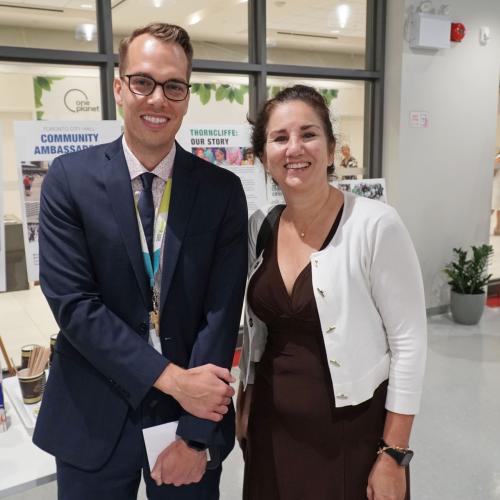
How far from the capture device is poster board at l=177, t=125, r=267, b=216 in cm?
339

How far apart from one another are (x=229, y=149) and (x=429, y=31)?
2189 millimetres

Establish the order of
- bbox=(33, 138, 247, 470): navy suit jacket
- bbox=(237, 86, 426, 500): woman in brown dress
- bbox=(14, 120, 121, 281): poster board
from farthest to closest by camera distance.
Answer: bbox=(14, 120, 121, 281): poster board, bbox=(237, 86, 426, 500): woman in brown dress, bbox=(33, 138, 247, 470): navy suit jacket

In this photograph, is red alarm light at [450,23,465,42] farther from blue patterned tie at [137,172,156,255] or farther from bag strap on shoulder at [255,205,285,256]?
blue patterned tie at [137,172,156,255]

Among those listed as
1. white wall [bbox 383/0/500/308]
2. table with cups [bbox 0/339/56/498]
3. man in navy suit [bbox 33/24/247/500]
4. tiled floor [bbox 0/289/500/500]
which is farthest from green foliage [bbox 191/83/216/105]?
man in navy suit [bbox 33/24/247/500]

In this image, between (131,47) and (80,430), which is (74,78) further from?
(80,430)

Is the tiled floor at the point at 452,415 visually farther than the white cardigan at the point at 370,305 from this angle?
Yes

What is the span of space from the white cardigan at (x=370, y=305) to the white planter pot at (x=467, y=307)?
142 inches

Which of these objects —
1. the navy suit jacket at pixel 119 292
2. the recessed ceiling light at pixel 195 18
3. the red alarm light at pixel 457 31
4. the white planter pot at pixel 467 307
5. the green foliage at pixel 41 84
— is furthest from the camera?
the white planter pot at pixel 467 307

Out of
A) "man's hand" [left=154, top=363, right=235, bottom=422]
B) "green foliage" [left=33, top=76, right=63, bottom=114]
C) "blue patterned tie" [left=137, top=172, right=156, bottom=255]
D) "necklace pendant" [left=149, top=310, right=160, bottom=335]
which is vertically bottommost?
"man's hand" [left=154, top=363, right=235, bottom=422]

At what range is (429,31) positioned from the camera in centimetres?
432

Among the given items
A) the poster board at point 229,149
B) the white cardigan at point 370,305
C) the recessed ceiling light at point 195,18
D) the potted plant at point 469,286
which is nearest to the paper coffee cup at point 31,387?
the white cardigan at point 370,305

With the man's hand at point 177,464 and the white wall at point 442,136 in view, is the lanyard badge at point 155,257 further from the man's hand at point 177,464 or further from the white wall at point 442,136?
the white wall at point 442,136

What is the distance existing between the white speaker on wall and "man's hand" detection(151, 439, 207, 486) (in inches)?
162

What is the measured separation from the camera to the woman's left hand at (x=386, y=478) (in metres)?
1.34
